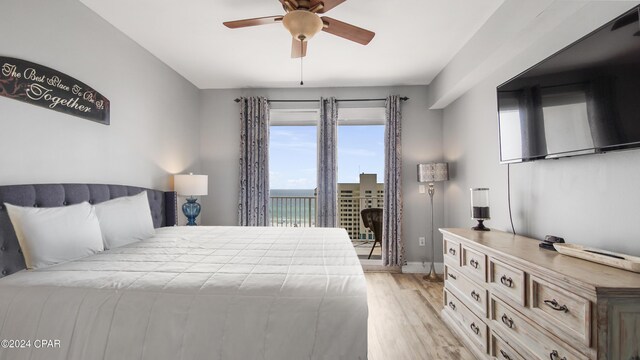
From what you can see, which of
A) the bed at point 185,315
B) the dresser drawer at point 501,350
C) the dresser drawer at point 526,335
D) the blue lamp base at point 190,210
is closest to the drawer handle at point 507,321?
the dresser drawer at point 526,335

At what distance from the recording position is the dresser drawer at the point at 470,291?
200 centimetres

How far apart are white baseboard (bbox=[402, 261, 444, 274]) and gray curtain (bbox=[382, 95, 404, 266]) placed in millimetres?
151

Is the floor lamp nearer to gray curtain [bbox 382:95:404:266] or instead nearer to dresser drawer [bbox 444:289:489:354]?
gray curtain [bbox 382:95:404:266]

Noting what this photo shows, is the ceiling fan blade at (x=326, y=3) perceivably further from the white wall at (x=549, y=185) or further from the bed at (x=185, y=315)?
the bed at (x=185, y=315)

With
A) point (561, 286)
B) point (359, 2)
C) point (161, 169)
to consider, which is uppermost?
point (359, 2)

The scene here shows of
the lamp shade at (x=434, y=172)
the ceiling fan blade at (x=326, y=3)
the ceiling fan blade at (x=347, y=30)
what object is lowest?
the lamp shade at (x=434, y=172)

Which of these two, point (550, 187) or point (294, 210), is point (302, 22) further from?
point (294, 210)

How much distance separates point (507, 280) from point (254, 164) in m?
3.44

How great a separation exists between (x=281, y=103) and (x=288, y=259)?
10.3 feet

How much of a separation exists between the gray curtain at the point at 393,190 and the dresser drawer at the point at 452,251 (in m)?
1.46

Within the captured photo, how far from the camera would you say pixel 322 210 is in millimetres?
4219

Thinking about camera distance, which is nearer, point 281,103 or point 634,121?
point 634,121

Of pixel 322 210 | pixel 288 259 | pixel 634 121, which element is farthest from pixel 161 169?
pixel 634 121

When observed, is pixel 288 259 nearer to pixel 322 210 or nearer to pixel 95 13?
pixel 322 210
